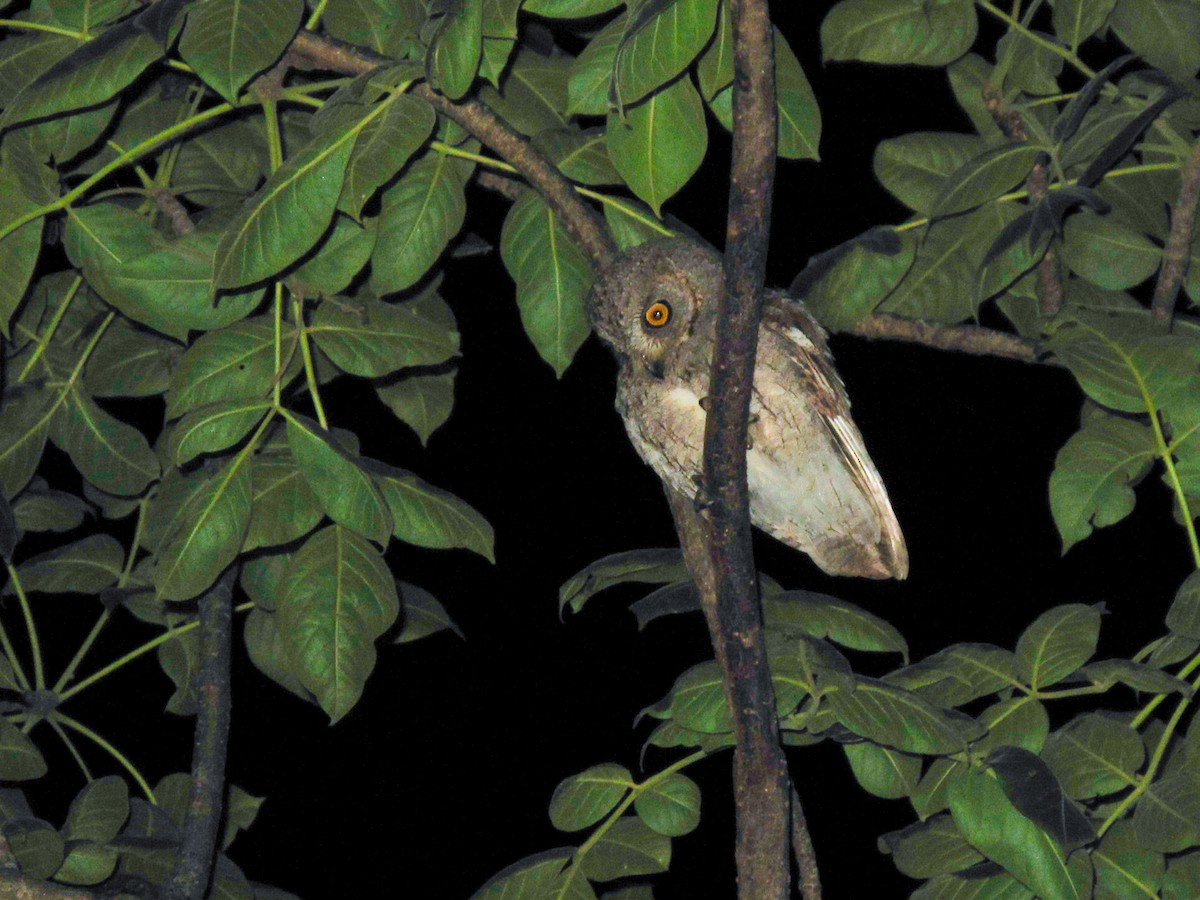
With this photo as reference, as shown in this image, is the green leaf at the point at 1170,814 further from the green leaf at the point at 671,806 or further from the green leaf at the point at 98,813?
the green leaf at the point at 98,813

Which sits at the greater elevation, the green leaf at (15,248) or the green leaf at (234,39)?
the green leaf at (234,39)

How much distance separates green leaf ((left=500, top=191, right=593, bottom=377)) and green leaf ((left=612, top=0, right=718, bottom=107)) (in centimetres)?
63

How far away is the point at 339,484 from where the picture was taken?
1.55m

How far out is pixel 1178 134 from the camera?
2.05 m

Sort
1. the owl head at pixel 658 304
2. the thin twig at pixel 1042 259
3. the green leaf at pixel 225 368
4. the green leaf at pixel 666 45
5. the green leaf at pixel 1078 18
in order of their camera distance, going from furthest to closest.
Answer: the owl head at pixel 658 304 → the thin twig at pixel 1042 259 → the green leaf at pixel 1078 18 → the green leaf at pixel 225 368 → the green leaf at pixel 666 45

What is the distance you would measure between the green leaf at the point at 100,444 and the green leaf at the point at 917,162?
1.27m

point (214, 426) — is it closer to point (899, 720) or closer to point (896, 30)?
point (899, 720)

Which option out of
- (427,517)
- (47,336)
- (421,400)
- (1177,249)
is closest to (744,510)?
(427,517)

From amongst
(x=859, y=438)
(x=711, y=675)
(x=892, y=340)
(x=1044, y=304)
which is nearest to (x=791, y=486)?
(x=859, y=438)

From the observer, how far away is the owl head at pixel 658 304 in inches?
91.7

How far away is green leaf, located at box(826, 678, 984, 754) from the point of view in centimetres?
149

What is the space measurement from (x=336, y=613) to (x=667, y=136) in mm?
711

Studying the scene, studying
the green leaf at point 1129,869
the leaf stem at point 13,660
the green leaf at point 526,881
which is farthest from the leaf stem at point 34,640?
the green leaf at point 1129,869

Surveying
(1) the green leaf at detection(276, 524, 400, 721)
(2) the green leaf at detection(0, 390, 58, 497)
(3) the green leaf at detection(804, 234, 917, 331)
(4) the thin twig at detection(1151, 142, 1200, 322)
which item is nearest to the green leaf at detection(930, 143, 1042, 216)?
(3) the green leaf at detection(804, 234, 917, 331)
